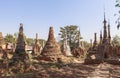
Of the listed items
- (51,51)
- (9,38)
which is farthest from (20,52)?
(9,38)

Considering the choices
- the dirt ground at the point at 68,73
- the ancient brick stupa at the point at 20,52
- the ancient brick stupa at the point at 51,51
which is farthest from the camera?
the ancient brick stupa at the point at 51,51

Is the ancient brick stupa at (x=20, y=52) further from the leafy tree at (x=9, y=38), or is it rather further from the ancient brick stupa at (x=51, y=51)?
the leafy tree at (x=9, y=38)

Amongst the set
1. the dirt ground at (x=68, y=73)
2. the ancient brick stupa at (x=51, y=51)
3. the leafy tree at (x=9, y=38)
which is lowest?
the dirt ground at (x=68, y=73)

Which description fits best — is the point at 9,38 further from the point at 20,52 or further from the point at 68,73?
the point at 68,73

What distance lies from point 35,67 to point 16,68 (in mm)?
1773

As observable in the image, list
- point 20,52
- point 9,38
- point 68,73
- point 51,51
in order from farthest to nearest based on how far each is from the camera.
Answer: point 9,38, point 51,51, point 20,52, point 68,73

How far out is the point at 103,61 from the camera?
2459 centimetres

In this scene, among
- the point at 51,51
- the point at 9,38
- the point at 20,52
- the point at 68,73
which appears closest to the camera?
the point at 68,73

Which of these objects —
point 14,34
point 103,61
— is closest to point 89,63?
point 103,61

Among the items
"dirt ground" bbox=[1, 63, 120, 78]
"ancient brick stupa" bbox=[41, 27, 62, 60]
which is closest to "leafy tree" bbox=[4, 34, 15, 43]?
"ancient brick stupa" bbox=[41, 27, 62, 60]

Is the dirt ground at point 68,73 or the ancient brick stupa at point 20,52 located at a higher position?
the ancient brick stupa at point 20,52

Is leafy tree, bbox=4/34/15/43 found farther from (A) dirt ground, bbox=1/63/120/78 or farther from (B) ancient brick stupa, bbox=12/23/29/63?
(A) dirt ground, bbox=1/63/120/78

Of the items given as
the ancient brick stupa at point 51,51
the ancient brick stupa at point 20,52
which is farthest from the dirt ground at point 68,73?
the ancient brick stupa at point 51,51

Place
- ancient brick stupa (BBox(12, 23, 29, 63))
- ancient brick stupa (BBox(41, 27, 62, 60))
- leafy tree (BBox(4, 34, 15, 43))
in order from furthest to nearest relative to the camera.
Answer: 1. leafy tree (BBox(4, 34, 15, 43))
2. ancient brick stupa (BBox(41, 27, 62, 60))
3. ancient brick stupa (BBox(12, 23, 29, 63))
